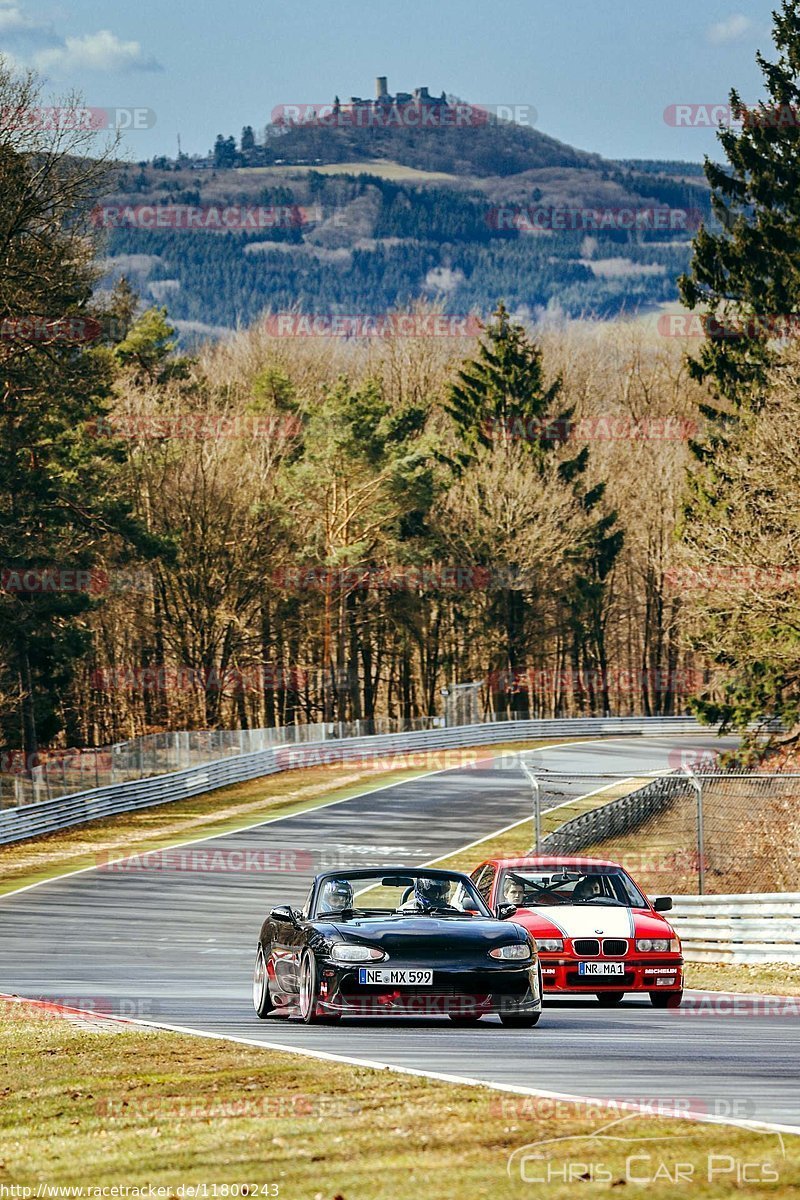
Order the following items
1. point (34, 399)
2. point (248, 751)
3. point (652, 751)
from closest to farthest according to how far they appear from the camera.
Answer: point (34, 399), point (248, 751), point (652, 751)

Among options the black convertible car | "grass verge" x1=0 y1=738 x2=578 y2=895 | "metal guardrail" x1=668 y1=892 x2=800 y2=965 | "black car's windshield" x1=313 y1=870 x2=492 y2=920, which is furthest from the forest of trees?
the black convertible car

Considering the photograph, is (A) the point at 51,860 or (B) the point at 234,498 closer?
(A) the point at 51,860

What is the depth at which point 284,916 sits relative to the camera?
1429 centimetres

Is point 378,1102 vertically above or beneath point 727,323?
beneath

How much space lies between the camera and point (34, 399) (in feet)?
169

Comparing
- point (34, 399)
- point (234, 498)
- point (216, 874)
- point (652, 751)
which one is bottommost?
point (652, 751)

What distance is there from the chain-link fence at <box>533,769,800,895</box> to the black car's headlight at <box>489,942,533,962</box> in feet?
46.3

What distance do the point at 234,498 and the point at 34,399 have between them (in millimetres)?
21109

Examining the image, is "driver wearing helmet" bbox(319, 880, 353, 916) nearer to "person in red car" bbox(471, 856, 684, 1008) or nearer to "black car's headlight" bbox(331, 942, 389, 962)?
"black car's headlight" bbox(331, 942, 389, 962)

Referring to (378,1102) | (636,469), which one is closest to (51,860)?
(378,1102)

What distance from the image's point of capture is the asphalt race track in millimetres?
10039

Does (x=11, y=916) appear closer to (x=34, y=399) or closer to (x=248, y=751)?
(x=34, y=399)

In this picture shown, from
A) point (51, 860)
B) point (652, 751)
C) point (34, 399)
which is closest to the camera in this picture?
point (51, 860)

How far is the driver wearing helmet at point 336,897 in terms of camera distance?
45.8ft
